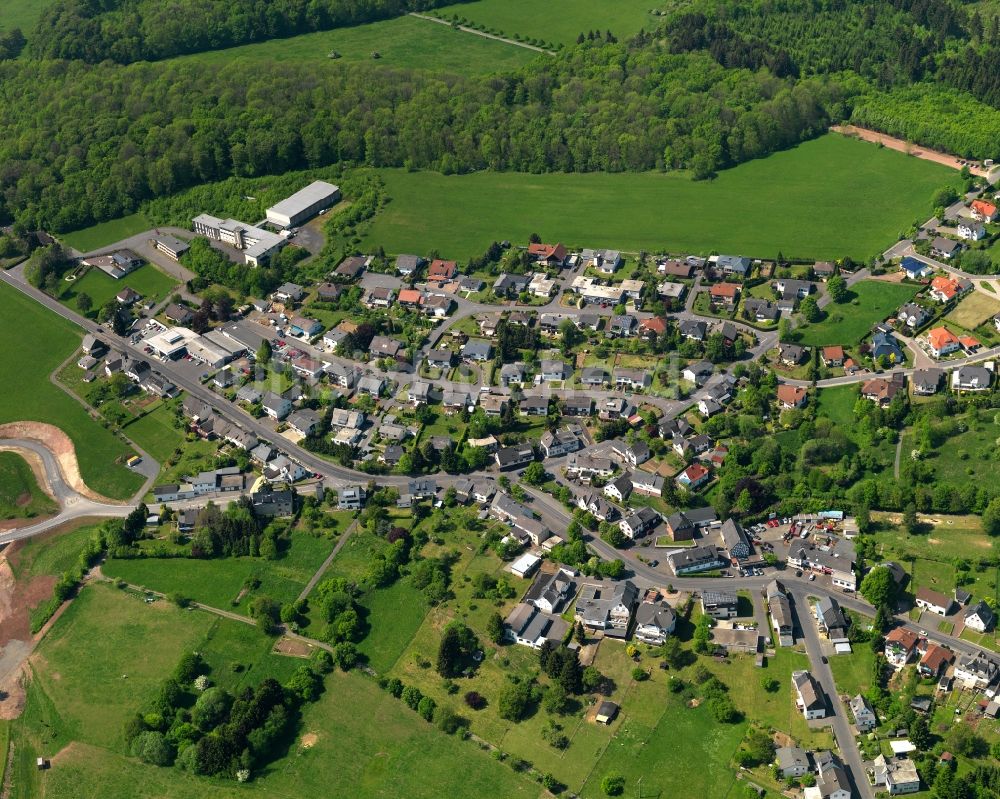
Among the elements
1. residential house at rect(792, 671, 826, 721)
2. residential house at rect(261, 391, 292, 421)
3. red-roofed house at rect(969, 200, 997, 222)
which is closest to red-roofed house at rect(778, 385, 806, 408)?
residential house at rect(792, 671, 826, 721)

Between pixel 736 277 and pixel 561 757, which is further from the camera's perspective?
pixel 736 277

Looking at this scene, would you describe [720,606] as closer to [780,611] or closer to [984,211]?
[780,611]

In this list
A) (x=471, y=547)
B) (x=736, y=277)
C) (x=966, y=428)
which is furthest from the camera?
(x=736, y=277)

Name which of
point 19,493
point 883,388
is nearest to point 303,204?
point 19,493

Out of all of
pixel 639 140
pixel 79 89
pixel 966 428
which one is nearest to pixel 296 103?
pixel 79 89

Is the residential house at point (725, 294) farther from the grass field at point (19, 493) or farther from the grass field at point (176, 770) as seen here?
the grass field at point (19, 493)

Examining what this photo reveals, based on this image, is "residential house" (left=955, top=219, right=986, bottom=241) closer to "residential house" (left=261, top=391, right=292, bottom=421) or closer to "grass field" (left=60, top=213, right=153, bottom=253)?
"residential house" (left=261, top=391, right=292, bottom=421)

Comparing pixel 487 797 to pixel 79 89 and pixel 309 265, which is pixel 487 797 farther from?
pixel 79 89
